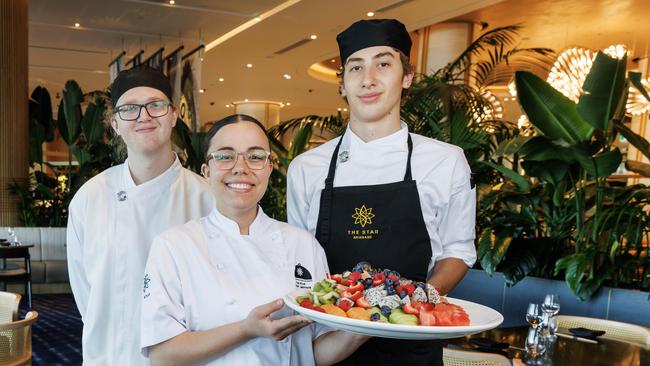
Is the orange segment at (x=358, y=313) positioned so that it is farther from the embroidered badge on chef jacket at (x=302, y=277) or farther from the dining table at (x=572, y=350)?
the dining table at (x=572, y=350)

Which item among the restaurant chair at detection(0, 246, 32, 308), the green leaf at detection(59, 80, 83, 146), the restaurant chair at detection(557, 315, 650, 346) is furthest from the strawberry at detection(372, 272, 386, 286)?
the green leaf at detection(59, 80, 83, 146)

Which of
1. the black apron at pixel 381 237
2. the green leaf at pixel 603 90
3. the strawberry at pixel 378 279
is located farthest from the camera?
the green leaf at pixel 603 90

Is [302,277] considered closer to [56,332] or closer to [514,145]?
[514,145]

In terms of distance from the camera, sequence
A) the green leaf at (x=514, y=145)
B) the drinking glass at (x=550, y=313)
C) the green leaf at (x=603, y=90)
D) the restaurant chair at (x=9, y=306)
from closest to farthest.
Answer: the drinking glass at (x=550, y=313)
the restaurant chair at (x=9, y=306)
the green leaf at (x=603, y=90)
the green leaf at (x=514, y=145)

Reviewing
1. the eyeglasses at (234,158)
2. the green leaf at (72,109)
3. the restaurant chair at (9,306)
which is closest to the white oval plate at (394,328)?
the eyeglasses at (234,158)

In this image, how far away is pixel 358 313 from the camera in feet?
3.98

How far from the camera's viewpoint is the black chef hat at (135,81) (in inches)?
65.5

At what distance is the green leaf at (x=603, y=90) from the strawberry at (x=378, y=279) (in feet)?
8.75

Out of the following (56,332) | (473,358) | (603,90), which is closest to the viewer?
(473,358)

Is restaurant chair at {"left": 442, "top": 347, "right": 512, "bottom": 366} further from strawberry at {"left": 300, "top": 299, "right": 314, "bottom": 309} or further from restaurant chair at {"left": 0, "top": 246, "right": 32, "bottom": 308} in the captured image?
restaurant chair at {"left": 0, "top": 246, "right": 32, "bottom": 308}

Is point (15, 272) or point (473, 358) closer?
point (473, 358)

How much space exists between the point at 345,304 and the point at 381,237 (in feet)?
1.49

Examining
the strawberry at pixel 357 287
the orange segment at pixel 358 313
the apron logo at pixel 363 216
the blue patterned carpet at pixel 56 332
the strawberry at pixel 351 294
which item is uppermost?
the apron logo at pixel 363 216

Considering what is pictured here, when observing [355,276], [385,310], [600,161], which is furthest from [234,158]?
[600,161]
